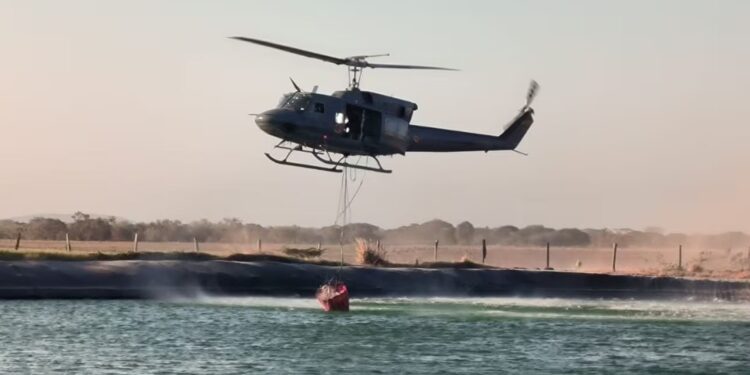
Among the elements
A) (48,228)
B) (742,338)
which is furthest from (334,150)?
(48,228)

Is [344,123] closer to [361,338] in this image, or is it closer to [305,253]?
[361,338]

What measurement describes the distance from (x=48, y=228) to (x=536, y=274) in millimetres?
64753

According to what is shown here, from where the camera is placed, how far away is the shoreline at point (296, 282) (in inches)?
2574

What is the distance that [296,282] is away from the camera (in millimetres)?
71375

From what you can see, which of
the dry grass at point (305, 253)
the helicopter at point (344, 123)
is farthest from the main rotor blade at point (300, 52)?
the dry grass at point (305, 253)

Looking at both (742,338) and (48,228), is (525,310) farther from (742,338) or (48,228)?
(48,228)

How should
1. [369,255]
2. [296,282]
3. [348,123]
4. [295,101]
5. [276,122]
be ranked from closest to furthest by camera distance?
[276,122] → [295,101] → [348,123] → [296,282] → [369,255]

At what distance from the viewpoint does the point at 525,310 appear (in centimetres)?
6384

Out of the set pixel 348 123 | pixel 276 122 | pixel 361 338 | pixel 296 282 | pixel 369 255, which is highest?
pixel 348 123

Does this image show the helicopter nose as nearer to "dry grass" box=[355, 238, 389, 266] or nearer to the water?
the water

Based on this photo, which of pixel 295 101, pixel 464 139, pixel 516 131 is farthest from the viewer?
pixel 516 131

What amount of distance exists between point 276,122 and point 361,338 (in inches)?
338

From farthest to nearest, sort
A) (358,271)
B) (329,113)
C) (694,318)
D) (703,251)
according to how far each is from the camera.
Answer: (703,251)
(358,271)
(694,318)
(329,113)

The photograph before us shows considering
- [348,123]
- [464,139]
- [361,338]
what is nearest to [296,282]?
[464,139]
